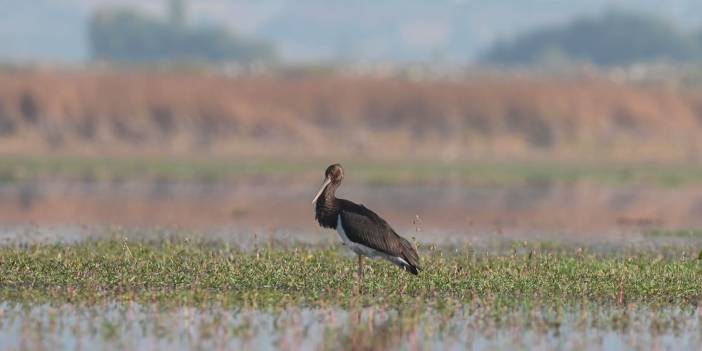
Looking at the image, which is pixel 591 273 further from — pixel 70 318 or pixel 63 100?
pixel 63 100

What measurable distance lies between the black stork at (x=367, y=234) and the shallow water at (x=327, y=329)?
4.60 ft

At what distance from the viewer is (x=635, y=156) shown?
91812 mm

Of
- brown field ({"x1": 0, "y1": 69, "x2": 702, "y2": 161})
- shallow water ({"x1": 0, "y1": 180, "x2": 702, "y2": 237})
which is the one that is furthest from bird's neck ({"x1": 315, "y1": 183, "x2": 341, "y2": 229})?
brown field ({"x1": 0, "y1": 69, "x2": 702, "y2": 161})

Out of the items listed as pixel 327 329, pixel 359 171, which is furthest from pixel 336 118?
pixel 327 329

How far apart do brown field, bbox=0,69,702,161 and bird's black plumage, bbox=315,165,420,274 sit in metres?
65.7

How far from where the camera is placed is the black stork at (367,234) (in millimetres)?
19016

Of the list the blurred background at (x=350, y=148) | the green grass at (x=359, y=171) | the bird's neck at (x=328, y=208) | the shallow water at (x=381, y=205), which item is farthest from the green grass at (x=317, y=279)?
the green grass at (x=359, y=171)

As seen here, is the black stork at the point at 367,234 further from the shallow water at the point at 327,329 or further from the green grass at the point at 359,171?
the green grass at the point at 359,171

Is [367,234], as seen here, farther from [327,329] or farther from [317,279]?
[327,329]

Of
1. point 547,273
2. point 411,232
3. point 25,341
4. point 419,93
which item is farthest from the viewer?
point 419,93

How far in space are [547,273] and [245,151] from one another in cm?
6977

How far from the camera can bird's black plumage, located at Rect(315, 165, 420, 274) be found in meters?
19.0

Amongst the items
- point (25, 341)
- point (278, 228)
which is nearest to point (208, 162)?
point (278, 228)

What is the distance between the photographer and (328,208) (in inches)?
781
